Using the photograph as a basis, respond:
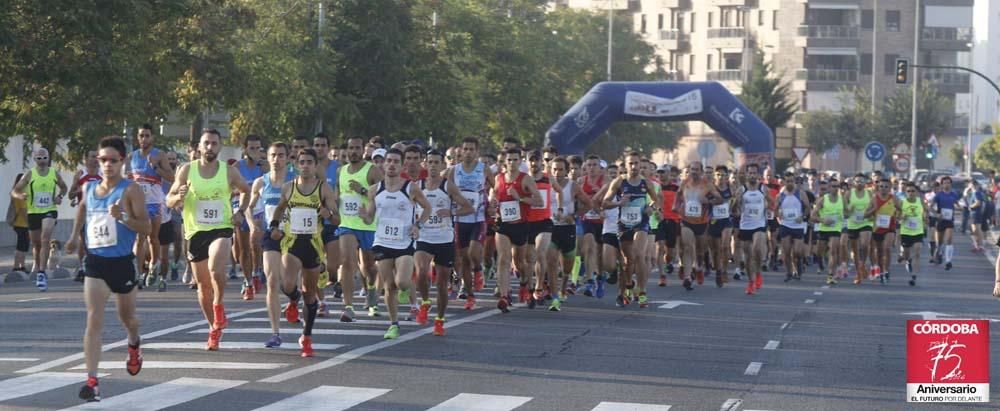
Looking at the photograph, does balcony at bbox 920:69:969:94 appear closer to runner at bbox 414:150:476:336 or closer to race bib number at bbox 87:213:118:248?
runner at bbox 414:150:476:336

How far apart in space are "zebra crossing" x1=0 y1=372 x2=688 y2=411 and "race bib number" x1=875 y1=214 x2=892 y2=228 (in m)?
18.4

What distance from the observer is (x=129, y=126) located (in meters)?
29.8

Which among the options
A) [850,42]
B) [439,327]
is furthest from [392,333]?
[850,42]

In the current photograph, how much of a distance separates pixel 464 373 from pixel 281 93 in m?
24.1

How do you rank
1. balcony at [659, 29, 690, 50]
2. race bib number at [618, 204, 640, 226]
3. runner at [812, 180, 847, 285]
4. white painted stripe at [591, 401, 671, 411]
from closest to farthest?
white painted stripe at [591, 401, 671, 411] → race bib number at [618, 204, 640, 226] → runner at [812, 180, 847, 285] → balcony at [659, 29, 690, 50]

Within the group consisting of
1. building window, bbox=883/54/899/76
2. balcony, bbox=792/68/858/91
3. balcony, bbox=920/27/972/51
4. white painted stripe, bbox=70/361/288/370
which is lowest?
white painted stripe, bbox=70/361/288/370

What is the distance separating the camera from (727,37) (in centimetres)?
11344

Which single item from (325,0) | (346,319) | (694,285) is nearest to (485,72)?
(325,0)

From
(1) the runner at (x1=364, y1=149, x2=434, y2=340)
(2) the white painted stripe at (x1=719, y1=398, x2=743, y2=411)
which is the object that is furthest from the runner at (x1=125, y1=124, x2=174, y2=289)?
(2) the white painted stripe at (x1=719, y1=398, x2=743, y2=411)

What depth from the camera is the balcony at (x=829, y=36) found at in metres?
107

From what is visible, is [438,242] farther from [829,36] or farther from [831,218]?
[829,36]

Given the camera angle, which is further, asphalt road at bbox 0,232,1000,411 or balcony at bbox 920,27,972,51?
balcony at bbox 920,27,972,51

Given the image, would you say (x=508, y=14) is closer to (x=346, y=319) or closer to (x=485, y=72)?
(x=485, y=72)

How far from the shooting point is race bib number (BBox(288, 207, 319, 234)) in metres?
15.4
